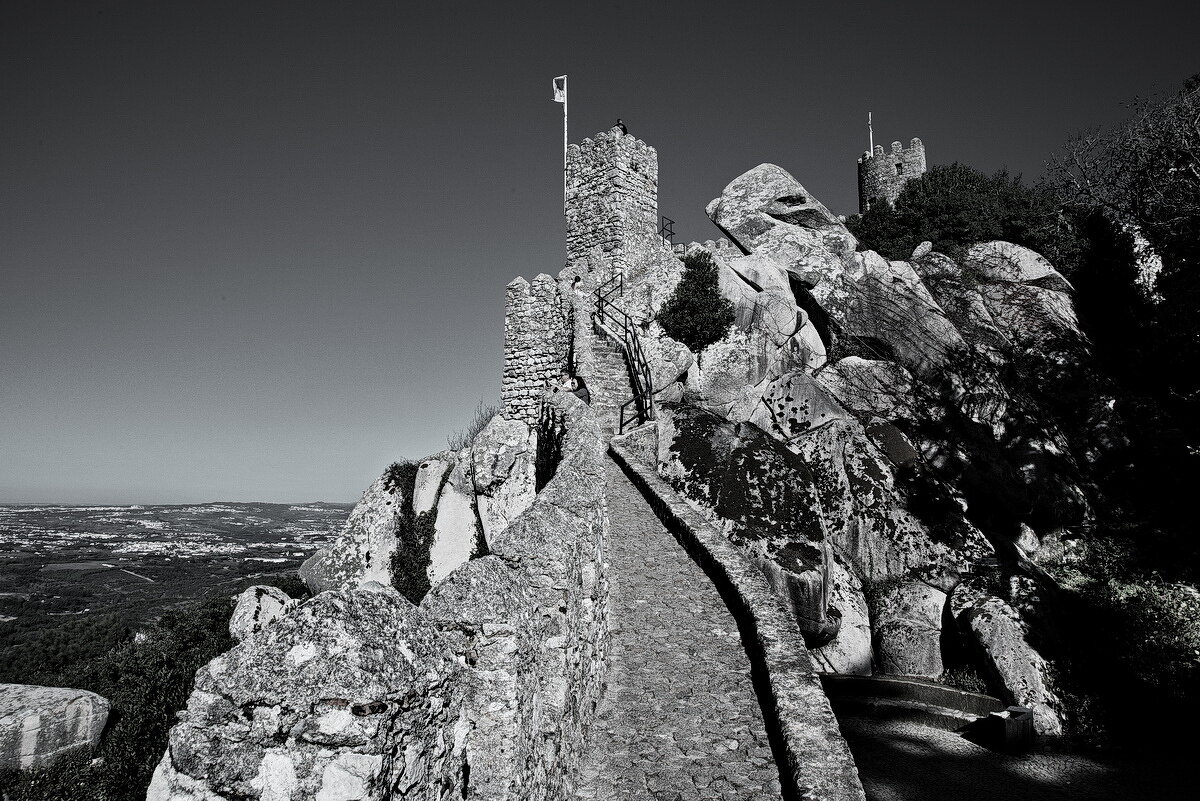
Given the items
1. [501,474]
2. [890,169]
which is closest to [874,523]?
[501,474]

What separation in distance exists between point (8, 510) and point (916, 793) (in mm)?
85788

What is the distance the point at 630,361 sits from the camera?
17641 mm

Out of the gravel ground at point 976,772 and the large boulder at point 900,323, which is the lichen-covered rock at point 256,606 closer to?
the gravel ground at point 976,772

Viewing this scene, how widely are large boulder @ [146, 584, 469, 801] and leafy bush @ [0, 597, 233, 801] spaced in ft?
44.9

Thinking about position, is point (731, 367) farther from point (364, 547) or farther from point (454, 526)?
point (364, 547)

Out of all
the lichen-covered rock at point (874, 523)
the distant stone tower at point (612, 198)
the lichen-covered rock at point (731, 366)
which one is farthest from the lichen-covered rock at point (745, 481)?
the distant stone tower at point (612, 198)

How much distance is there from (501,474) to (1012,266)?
63.6ft

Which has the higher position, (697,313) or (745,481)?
(697,313)

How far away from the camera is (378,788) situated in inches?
83.9

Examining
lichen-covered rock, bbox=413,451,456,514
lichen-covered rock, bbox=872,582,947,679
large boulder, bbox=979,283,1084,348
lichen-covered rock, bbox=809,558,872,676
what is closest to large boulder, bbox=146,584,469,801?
lichen-covered rock, bbox=809,558,872,676

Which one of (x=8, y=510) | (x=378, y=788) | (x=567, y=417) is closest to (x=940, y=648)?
(x=567, y=417)

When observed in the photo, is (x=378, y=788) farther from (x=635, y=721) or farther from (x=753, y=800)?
(x=635, y=721)

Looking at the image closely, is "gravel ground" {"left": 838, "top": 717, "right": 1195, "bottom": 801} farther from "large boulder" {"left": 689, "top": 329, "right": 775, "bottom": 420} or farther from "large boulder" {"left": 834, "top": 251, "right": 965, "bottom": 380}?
"large boulder" {"left": 834, "top": 251, "right": 965, "bottom": 380}

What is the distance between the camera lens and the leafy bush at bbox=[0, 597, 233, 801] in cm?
1495
